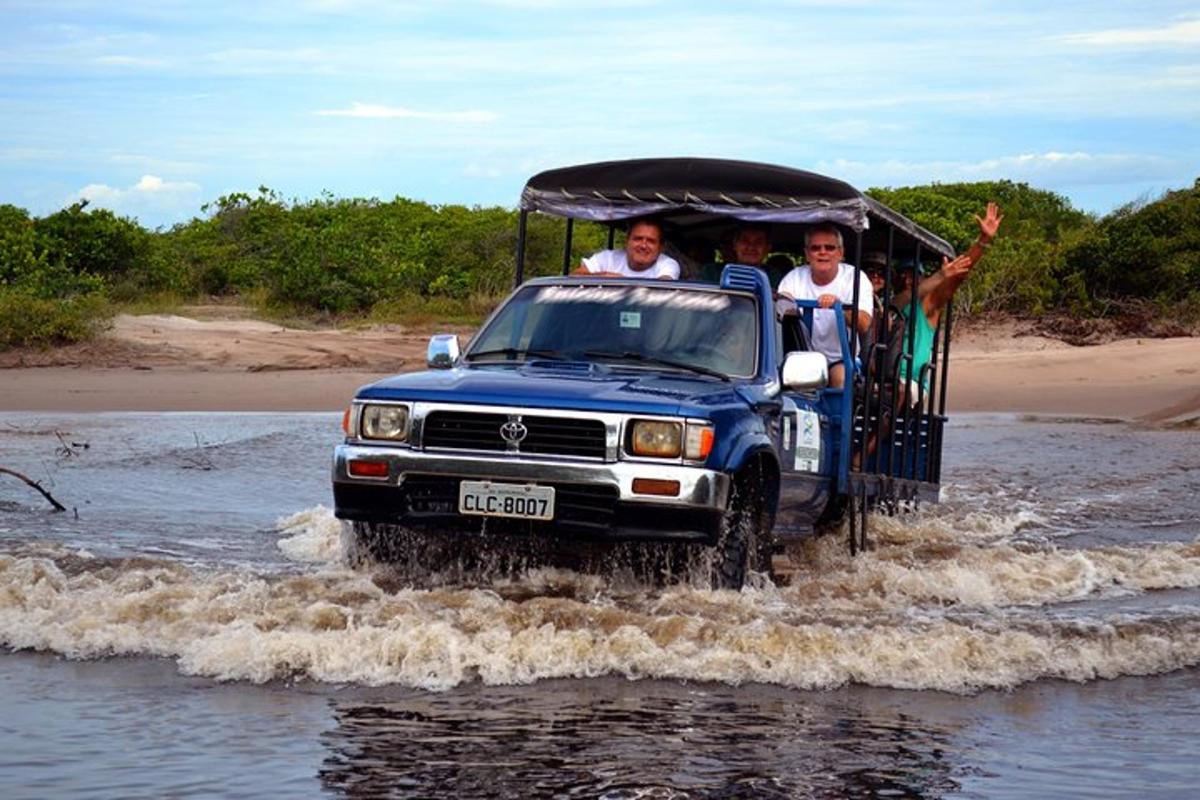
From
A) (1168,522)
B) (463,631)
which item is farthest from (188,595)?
(1168,522)

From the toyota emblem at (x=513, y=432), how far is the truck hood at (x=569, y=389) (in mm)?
87

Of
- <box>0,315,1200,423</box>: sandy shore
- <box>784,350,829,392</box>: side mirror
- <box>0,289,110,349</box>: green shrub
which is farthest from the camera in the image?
<box>0,289,110,349</box>: green shrub

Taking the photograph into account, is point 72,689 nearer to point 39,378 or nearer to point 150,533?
point 150,533

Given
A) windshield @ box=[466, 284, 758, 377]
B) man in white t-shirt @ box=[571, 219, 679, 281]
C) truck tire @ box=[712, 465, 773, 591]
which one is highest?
man in white t-shirt @ box=[571, 219, 679, 281]

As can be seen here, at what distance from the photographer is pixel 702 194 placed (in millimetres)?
11086

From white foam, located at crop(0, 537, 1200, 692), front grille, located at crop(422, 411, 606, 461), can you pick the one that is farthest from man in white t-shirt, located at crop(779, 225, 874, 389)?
front grille, located at crop(422, 411, 606, 461)

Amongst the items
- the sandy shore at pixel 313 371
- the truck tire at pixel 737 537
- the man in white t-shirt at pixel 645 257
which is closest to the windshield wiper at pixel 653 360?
the truck tire at pixel 737 537

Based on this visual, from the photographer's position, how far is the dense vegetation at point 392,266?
28.7 meters

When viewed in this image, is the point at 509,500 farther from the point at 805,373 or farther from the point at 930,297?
the point at 930,297

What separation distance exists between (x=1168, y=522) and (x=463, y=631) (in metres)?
7.80

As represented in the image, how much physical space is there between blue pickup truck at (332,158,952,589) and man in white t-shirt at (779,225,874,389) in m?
0.08

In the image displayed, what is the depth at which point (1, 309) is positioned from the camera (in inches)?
923

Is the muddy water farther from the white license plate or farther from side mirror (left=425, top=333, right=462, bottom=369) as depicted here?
side mirror (left=425, top=333, right=462, bottom=369)

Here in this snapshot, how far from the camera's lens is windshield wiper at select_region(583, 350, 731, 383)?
9539 mm
